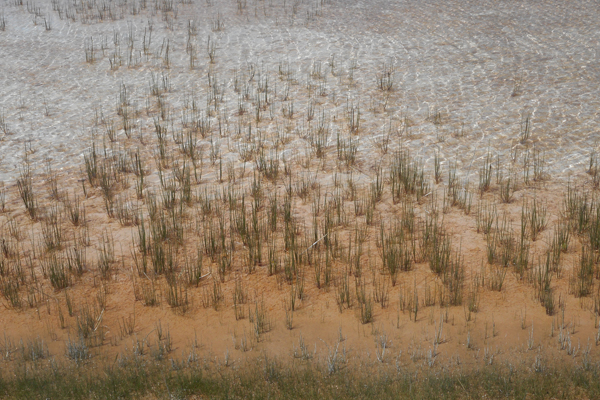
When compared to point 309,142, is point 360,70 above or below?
above

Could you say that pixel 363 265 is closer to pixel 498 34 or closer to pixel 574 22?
pixel 498 34

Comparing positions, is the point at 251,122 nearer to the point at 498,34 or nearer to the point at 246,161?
the point at 246,161

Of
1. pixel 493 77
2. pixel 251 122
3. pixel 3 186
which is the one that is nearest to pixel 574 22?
pixel 493 77

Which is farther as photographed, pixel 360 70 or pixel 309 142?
pixel 360 70

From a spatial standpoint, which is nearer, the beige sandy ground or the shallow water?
the beige sandy ground

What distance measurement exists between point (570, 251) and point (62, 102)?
25.4ft

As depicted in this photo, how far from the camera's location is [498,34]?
39.0 ft

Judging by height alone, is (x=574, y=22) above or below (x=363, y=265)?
above

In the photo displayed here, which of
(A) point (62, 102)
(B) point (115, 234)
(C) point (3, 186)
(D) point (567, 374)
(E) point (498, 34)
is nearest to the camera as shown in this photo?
(D) point (567, 374)

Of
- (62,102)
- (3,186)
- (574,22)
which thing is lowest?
(3,186)

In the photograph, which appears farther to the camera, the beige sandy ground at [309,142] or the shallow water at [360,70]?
the shallow water at [360,70]

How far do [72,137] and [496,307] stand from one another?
6.24 meters

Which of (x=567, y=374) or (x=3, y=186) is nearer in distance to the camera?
(x=567, y=374)

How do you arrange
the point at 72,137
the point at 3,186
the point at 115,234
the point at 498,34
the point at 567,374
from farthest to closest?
the point at 498,34
the point at 72,137
the point at 3,186
the point at 115,234
the point at 567,374
